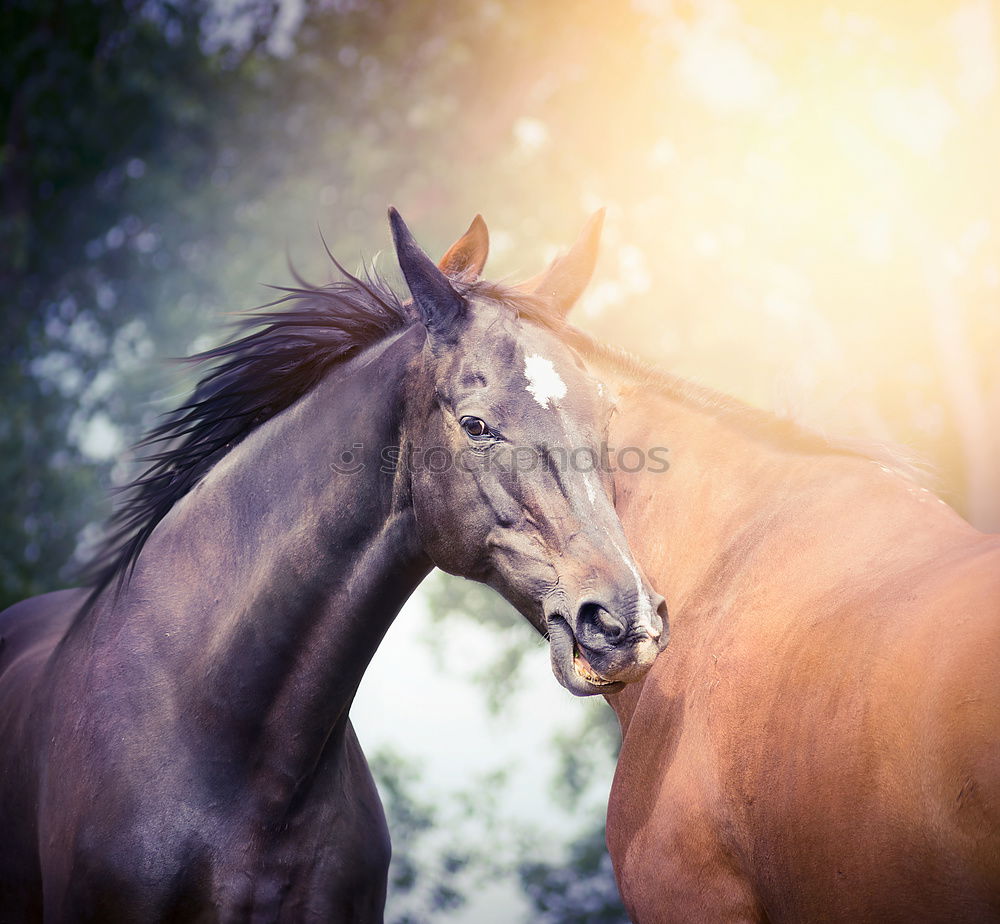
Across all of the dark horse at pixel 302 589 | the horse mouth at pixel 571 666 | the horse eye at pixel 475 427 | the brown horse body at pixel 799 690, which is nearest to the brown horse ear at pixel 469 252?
the dark horse at pixel 302 589

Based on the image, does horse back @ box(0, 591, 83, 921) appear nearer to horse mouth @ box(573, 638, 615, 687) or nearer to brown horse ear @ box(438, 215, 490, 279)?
horse mouth @ box(573, 638, 615, 687)

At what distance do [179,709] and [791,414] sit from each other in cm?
230

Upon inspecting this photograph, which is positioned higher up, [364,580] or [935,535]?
[935,535]

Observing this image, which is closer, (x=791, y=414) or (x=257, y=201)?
(x=791, y=414)

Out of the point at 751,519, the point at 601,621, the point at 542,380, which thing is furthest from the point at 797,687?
the point at 542,380

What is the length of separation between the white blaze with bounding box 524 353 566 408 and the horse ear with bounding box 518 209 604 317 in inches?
21.9

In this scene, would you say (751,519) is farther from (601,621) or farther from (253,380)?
(253,380)

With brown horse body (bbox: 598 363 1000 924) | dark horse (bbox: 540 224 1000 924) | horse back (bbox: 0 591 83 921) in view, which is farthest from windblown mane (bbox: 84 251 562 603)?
brown horse body (bbox: 598 363 1000 924)

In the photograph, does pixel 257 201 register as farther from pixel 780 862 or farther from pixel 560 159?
pixel 780 862

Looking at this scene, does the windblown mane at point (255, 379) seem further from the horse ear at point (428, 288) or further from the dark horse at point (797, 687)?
the dark horse at point (797, 687)

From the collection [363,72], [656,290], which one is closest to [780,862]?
[656,290]

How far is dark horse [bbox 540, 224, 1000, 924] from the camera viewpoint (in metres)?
2.07

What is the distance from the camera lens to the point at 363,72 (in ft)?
41.6

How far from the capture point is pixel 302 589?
309 cm
